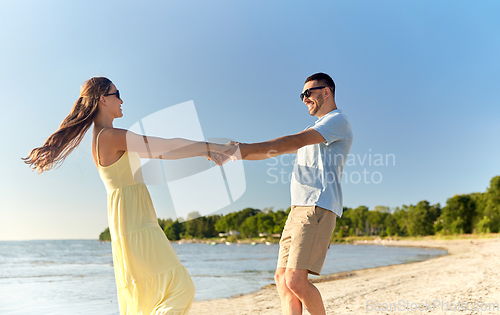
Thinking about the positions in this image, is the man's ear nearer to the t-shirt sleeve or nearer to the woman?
the t-shirt sleeve

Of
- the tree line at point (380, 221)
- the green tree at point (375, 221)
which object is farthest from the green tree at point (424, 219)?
the green tree at point (375, 221)

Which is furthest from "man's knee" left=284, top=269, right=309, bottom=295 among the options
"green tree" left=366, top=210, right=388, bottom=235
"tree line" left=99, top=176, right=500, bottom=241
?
"green tree" left=366, top=210, right=388, bottom=235

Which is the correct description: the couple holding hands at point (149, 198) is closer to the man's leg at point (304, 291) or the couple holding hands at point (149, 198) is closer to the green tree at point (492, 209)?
the man's leg at point (304, 291)

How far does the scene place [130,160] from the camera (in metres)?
2.08

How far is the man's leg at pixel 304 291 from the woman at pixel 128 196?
0.82 meters

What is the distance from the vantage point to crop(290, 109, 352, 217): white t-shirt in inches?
101

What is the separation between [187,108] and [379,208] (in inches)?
3964

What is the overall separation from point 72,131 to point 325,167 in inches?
67.5

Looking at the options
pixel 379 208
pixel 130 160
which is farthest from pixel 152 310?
pixel 379 208

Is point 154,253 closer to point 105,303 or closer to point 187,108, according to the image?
point 187,108

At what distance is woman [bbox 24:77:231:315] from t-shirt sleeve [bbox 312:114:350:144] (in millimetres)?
1040

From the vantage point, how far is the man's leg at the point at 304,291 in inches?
97.3

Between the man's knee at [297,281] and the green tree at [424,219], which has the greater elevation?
the man's knee at [297,281]

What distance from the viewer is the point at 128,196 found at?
206 cm
